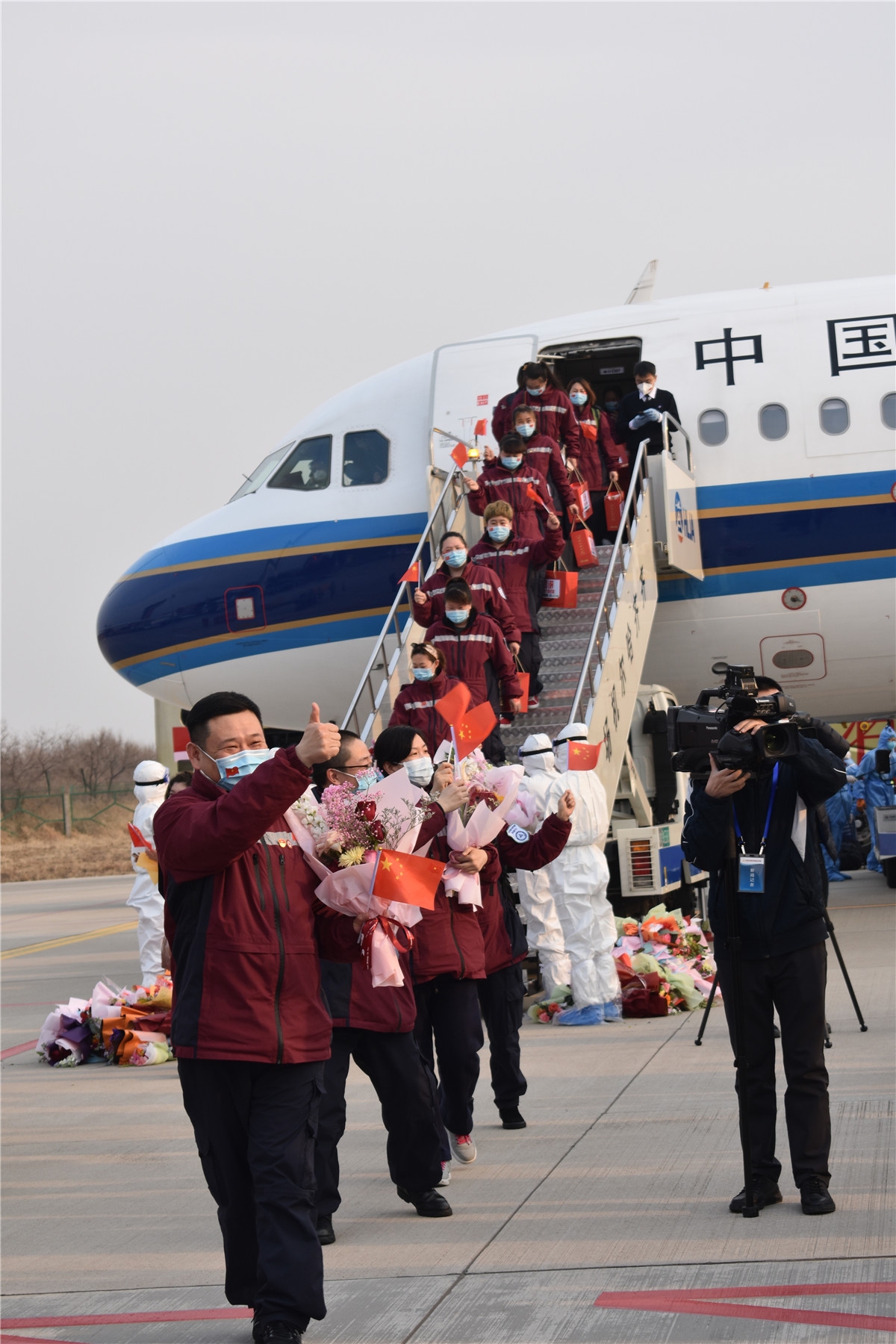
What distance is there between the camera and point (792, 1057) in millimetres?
5160

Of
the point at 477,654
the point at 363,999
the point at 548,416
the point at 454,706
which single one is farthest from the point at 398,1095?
the point at 548,416

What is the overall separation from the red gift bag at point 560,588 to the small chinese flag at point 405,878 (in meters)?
8.40

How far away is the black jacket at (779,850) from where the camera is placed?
17.1 ft

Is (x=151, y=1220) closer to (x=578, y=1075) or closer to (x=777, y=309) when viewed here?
(x=578, y=1075)

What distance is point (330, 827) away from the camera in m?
4.32

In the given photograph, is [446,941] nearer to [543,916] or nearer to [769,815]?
[769,815]

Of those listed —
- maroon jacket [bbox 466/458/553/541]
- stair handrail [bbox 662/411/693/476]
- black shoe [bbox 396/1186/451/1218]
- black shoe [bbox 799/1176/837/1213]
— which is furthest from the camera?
stair handrail [bbox 662/411/693/476]

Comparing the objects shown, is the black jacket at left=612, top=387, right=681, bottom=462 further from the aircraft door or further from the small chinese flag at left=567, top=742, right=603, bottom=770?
the small chinese flag at left=567, top=742, right=603, bottom=770

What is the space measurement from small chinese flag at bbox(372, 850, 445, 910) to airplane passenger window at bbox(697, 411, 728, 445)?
33.6 feet

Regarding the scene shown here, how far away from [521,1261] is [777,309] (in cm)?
1108

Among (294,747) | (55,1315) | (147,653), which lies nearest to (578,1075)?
(55,1315)

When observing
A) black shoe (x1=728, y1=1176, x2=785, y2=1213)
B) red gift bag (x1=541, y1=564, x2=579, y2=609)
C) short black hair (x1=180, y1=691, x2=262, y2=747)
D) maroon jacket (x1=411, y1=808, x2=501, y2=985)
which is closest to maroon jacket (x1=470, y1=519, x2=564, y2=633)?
red gift bag (x1=541, y1=564, x2=579, y2=609)

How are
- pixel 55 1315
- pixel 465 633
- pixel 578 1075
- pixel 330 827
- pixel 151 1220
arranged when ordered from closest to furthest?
pixel 330 827 < pixel 55 1315 < pixel 151 1220 < pixel 578 1075 < pixel 465 633

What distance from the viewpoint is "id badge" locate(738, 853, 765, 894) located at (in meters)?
5.22
